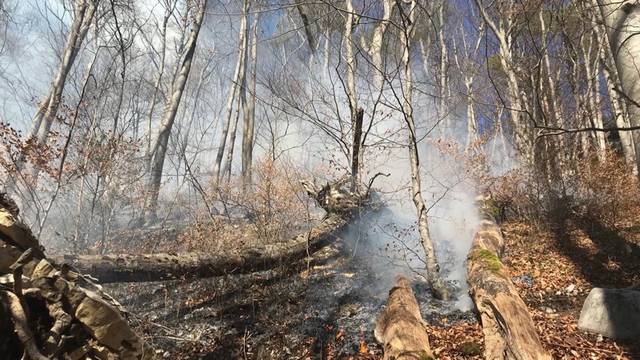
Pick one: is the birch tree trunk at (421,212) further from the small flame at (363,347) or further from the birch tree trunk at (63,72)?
the birch tree trunk at (63,72)

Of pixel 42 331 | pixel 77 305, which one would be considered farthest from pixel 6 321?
pixel 77 305

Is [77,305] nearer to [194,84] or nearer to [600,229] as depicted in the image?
[600,229]

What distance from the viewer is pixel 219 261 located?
18.1 ft

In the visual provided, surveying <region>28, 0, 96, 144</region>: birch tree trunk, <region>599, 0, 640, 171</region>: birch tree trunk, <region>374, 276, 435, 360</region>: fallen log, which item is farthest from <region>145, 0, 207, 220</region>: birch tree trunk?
<region>599, 0, 640, 171</region>: birch tree trunk

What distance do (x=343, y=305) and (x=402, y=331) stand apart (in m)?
1.87

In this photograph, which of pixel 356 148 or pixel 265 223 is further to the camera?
pixel 265 223

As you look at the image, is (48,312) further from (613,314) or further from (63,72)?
(63,72)

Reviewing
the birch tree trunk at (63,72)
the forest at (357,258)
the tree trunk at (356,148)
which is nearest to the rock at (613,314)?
the forest at (357,258)

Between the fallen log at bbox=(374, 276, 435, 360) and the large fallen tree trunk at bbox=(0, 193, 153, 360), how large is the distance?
2.37 metres

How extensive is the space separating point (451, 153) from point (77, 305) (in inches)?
563

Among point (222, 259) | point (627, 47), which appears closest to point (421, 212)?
point (222, 259)

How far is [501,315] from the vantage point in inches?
148

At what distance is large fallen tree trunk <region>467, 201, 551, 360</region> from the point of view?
3350mm

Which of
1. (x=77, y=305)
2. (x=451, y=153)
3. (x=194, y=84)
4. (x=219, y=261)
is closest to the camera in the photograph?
(x=77, y=305)
